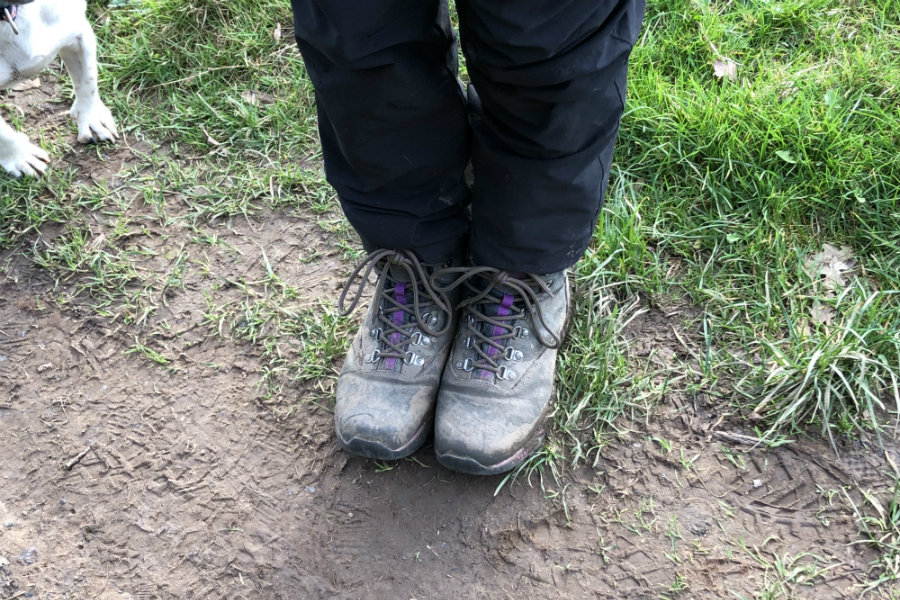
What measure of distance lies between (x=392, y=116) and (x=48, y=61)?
1.40 meters

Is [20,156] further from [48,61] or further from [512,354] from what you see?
[512,354]

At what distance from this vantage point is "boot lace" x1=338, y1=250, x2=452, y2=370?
1573mm

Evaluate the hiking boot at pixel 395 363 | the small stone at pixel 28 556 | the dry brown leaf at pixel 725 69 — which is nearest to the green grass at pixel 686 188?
the dry brown leaf at pixel 725 69

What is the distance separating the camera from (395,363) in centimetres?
158

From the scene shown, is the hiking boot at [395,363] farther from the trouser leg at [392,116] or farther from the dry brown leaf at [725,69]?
the dry brown leaf at [725,69]

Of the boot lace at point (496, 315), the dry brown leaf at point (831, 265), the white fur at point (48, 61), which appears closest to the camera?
the boot lace at point (496, 315)

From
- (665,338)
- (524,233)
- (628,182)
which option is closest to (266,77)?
(628,182)

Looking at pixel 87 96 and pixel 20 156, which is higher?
pixel 87 96

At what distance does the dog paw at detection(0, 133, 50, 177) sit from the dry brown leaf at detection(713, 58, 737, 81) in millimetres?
2120

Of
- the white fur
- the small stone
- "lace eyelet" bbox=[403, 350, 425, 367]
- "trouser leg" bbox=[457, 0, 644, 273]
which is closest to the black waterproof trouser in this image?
"trouser leg" bbox=[457, 0, 644, 273]

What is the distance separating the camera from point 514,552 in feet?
4.83

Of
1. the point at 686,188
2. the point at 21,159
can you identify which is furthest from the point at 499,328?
the point at 21,159

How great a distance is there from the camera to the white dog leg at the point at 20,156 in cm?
220

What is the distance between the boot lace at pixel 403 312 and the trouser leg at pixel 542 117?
0.15 m
